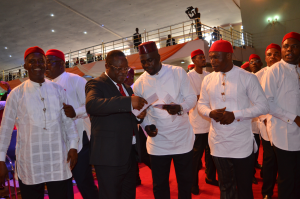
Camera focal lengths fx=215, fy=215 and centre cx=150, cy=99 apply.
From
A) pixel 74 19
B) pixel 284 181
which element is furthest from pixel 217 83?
pixel 74 19

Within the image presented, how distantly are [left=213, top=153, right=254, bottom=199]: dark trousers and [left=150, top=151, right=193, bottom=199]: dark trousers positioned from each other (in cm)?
32

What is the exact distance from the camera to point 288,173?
2.33 metres

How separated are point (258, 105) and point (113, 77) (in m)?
1.41

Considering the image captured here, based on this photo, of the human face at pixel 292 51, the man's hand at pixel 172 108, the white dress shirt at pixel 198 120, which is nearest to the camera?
the man's hand at pixel 172 108

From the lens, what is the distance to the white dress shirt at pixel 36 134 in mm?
1869

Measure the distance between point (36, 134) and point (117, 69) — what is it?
3.00 feet

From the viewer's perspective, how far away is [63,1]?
12648mm

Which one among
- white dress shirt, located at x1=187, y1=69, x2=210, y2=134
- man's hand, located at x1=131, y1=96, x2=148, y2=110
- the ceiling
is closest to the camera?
man's hand, located at x1=131, y1=96, x2=148, y2=110

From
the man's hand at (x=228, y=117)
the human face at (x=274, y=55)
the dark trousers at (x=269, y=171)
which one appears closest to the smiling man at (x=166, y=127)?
the man's hand at (x=228, y=117)

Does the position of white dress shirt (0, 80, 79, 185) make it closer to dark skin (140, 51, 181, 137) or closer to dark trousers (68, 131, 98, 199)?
dark trousers (68, 131, 98, 199)

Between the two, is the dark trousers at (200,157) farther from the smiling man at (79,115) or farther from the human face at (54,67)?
the human face at (54,67)

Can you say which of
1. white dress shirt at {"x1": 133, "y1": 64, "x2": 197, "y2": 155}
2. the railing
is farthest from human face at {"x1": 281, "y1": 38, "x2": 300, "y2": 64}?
the railing

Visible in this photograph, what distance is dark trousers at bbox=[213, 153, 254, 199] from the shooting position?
2.12 metres

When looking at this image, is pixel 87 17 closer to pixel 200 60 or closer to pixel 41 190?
pixel 200 60
